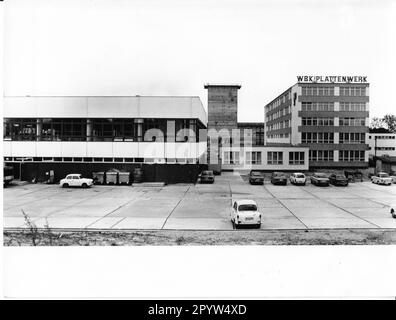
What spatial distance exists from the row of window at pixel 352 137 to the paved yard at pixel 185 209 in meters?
29.7

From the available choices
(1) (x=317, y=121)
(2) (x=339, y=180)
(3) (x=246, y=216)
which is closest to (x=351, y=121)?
(1) (x=317, y=121)

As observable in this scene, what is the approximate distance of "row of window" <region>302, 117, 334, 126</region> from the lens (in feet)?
176

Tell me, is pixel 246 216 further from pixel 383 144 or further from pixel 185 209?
pixel 383 144

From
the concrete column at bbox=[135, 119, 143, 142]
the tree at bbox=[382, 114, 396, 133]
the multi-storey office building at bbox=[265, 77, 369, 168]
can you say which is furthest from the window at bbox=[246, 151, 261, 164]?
the tree at bbox=[382, 114, 396, 133]

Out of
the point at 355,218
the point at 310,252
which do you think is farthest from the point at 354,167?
the point at 310,252

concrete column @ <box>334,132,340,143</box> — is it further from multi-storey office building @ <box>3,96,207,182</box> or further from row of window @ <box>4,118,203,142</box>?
row of window @ <box>4,118,203,142</box>

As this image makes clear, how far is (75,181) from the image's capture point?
3075cm

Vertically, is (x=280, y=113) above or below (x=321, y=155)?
above

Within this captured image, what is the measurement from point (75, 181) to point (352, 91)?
4390 centimetres

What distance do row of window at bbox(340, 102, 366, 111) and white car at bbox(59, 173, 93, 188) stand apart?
135 feet

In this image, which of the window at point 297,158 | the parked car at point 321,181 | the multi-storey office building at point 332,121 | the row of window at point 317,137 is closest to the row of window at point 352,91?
the multi-storey office building at point 332,121
